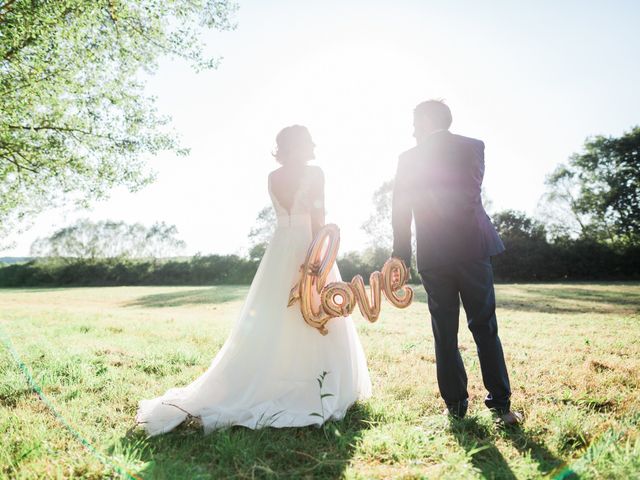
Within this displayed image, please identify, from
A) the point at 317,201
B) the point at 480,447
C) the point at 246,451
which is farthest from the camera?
the point at 317,201

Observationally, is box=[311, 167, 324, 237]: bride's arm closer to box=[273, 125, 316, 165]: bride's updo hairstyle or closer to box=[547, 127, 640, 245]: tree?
box=[273, 125, 316, 165]: bride's updo hairstyle

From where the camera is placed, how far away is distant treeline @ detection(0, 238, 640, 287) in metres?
30.6

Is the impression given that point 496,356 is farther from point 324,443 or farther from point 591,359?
point 591,359

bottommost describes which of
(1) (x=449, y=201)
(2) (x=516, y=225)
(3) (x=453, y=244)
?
(3) (x=453, y=244)

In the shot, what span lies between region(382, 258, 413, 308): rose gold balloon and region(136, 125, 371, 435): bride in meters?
0.57

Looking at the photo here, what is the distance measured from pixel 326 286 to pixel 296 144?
1563mm

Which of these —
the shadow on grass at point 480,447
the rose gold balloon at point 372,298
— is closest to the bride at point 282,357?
the rose gold balloon at point 372,298

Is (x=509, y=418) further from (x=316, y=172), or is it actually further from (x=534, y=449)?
(x=316, y=172)

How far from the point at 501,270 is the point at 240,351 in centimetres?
3286

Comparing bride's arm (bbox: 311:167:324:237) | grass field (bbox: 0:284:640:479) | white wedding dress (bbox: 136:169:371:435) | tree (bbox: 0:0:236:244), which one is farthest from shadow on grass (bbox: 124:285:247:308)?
bride's arm (bbox: 311:167:324:237)

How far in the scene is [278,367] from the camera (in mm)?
3699

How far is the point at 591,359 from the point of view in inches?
213

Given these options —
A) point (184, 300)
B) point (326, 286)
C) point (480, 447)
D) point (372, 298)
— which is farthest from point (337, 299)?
point (184, 300)

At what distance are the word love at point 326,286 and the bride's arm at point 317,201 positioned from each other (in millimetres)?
275
